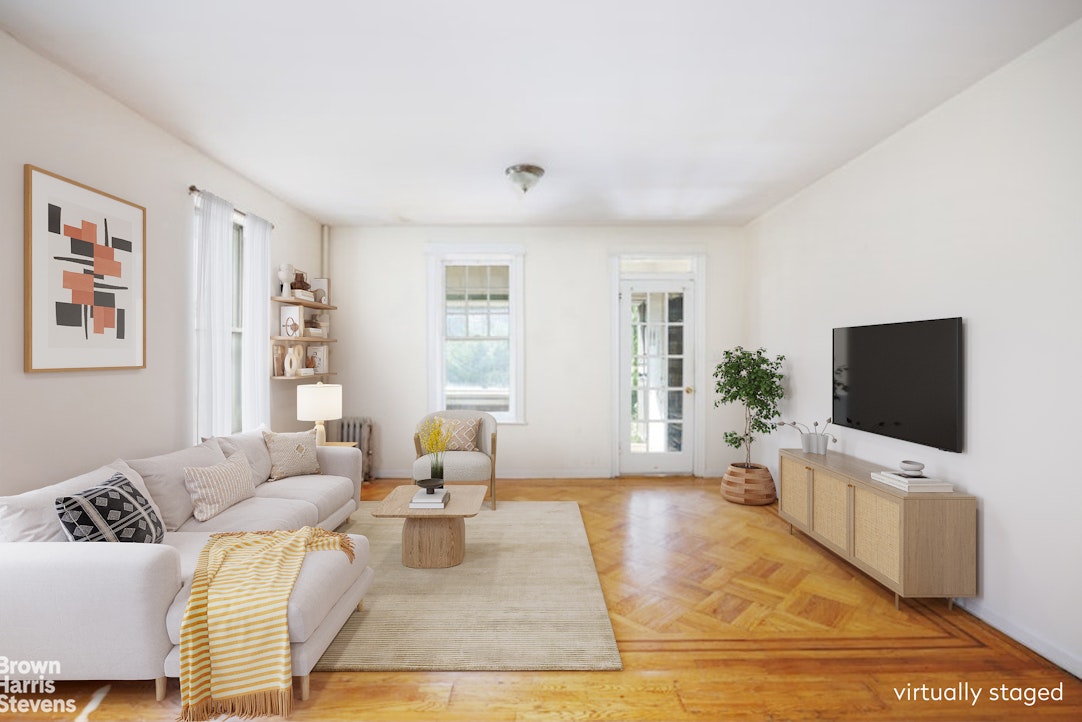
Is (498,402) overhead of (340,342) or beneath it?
beneath

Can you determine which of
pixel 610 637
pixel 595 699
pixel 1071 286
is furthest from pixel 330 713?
pixel 1071 286

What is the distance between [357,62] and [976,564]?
4.11m

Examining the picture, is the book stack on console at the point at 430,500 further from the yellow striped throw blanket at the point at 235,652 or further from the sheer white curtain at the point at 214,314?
the sheer white curtain at the point at 214,314

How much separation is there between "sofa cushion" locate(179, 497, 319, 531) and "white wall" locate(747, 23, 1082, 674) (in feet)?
12.3

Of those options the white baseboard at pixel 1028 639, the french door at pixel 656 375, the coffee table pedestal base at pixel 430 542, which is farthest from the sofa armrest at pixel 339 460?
the white baseboard at pixel 1028 639

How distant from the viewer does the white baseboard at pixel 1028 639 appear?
2.35 m

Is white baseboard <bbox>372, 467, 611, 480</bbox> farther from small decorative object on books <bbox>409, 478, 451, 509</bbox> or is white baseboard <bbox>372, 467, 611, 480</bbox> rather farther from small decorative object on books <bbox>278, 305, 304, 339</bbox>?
small decorative object on books <bbox>278, 305, 304, 339</bbox>

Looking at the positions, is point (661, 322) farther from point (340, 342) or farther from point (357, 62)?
point (357, 62)

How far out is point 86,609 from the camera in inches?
79.1

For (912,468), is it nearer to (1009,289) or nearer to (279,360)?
(1009,289)

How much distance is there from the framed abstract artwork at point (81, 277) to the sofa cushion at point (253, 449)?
73 centimetres

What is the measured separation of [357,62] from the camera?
8.58 feet

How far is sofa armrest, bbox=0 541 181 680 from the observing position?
200 cm

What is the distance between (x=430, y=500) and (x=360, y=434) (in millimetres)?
2686
